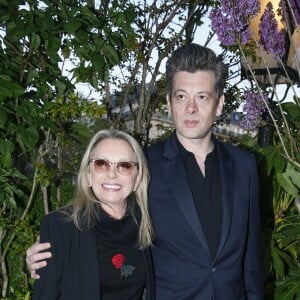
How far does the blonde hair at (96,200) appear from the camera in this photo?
2012mm

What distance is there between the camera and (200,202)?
2094 mm

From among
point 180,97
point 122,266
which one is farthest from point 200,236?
point 180,97

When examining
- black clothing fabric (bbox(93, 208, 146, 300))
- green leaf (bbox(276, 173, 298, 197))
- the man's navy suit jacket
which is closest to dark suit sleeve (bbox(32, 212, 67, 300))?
black clothing fabric (bbox(93, 208, 146, 300))

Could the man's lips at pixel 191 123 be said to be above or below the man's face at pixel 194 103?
below

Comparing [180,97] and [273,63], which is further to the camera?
[273,63]

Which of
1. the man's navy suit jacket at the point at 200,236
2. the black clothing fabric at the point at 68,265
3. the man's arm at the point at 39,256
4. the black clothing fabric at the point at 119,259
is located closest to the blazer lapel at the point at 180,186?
the man's navy suit jacket at the point at 200,236

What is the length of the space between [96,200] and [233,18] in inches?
43.4

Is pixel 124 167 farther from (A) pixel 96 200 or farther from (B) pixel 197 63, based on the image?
(B) pixel 197 63

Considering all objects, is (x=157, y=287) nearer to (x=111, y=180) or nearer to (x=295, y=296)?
(x=111, y=180)

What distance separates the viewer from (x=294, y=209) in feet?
12.1

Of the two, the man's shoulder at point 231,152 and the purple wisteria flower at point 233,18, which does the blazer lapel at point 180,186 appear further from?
the purple wisteria flower at point 233,18

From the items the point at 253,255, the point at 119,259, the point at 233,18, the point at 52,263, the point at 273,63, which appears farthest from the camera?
the point at 273,63

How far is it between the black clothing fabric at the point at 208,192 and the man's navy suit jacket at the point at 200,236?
0.02 meters

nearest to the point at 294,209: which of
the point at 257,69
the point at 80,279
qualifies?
the point at 257,69
